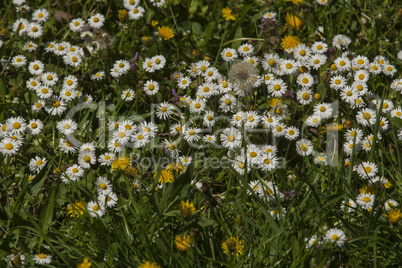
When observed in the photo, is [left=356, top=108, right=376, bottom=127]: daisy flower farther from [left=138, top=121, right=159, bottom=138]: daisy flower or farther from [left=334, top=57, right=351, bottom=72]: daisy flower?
[left=138, top=121, right=159, bottom=138]: daisy flower

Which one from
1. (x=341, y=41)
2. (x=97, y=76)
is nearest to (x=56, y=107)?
(x=97, y=76)

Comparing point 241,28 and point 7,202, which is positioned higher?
point 241,28

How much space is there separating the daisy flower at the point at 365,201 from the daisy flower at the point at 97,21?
2.75 metres

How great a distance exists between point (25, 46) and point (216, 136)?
1954mm

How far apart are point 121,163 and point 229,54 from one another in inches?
54.7

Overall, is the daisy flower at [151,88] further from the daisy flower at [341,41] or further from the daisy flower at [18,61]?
the daisy flower at [341,41]

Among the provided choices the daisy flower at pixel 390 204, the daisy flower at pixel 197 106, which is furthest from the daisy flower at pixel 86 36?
the daisy flower at pixel 390 204

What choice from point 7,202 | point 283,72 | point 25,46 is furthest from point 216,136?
point 25,46

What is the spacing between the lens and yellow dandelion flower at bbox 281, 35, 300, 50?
3785 millimetres

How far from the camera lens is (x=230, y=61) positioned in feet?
12.6

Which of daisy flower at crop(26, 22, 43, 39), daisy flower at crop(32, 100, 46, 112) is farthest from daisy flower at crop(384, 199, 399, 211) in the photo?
daisy flower at crop(26, 22, 43, 39)

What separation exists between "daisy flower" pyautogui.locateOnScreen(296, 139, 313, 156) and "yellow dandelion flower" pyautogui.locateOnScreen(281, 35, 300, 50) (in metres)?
1.01

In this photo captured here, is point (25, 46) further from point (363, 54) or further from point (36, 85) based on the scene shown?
point (363, 54)

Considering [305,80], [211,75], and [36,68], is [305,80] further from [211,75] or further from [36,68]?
[36,68]
